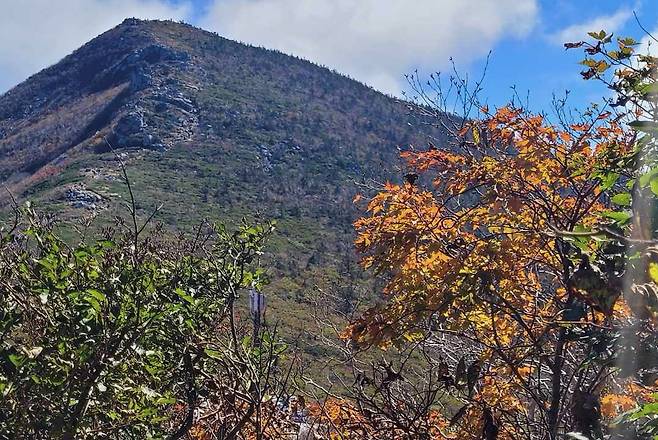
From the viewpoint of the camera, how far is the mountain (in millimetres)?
56812

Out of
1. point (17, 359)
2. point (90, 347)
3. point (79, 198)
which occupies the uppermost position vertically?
point (79, 198)

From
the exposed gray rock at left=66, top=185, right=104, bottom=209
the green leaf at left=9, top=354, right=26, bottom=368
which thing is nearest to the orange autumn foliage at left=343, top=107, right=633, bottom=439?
the green leaf at left=9, top=354, right=26, bottom=368

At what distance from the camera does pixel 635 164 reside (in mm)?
2426

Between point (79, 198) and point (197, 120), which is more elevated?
point (197, 120)

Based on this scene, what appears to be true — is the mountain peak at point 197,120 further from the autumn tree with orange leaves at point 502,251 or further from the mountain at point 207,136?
the autumn tree with orange leaves at point 502,251

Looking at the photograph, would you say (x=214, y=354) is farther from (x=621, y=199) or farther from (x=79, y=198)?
(x=79, y=198)

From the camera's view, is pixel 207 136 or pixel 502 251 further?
pixel 207 136

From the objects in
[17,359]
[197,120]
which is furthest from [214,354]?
[197,120]

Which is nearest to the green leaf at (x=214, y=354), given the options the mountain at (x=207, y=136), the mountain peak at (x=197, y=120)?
the mountain at (x=207, y=136)

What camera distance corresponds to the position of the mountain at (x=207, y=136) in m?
56.8

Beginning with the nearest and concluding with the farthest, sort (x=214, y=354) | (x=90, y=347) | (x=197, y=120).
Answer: (x=90, y=347), (x=214, y=354), (x=197, y=120)

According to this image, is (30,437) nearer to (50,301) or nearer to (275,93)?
(50,301)

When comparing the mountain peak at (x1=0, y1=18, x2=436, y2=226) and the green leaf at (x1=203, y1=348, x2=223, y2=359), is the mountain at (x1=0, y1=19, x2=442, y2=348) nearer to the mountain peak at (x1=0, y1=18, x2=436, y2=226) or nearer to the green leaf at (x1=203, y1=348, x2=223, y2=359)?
the mountain peak at (x1=0, y1=18, x2=436, y2=226)

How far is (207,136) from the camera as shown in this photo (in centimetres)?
7656
